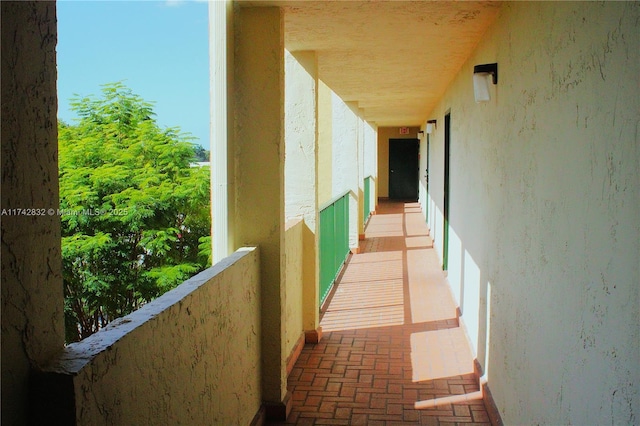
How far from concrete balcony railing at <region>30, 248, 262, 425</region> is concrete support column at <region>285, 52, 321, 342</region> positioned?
5.84ft

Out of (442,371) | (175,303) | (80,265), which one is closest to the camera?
(175,303)

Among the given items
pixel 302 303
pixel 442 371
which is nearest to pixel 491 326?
pixel 442 371

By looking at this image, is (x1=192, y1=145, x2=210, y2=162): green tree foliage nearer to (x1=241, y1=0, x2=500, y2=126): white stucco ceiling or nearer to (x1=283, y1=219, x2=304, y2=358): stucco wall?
(x1=241, y1=0, x2=500, y2=126): white stucco ceiling

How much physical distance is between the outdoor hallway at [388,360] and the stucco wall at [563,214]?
533 mm

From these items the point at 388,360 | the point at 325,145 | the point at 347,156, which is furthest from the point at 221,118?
the point at 347,156

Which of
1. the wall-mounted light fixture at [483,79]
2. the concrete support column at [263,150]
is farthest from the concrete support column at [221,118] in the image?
the wall-mounted light fixture at [483,79]

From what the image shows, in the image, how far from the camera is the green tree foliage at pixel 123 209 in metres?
6.07

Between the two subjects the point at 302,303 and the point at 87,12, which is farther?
the point at 302,303

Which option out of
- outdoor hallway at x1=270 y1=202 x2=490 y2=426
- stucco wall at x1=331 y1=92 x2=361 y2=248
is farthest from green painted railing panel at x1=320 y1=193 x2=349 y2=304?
stucco wall at x1=331 y1=92 x2=361 y2=248

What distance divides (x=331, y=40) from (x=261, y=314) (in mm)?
2425

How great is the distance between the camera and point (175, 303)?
7.52 ft

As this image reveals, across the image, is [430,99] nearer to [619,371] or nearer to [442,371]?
[442,371]

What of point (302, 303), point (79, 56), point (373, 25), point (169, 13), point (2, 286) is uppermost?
point (169, 13)

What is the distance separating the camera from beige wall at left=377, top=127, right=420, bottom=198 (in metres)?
21.9
